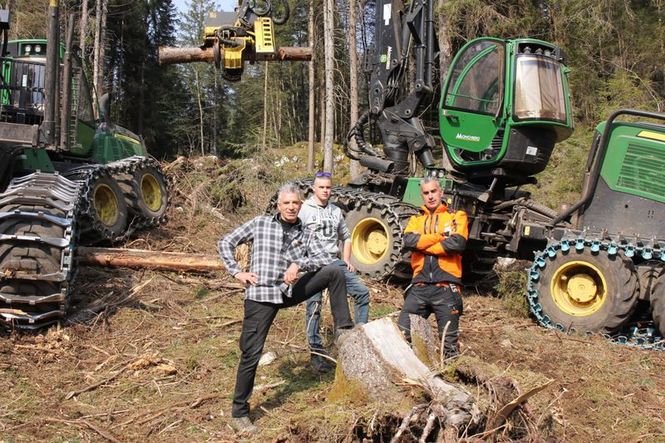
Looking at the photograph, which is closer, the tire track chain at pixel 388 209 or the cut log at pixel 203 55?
the tire track chain at pixel 388 209

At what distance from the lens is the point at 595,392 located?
549cm

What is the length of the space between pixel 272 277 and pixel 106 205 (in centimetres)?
632

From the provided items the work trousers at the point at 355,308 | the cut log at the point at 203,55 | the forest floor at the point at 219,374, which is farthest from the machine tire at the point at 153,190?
the work trousers at the point at 355,308

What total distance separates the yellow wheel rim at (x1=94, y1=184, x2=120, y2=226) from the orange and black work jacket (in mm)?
6133

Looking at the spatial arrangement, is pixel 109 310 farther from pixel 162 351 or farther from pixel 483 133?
pixel 483 133

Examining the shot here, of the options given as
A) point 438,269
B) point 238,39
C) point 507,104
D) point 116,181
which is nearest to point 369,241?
point 507,104

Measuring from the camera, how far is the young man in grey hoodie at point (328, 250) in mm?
5934

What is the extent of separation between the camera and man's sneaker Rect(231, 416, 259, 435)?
4559 mm

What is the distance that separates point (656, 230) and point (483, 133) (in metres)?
2.45

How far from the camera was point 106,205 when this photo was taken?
33.9 feet

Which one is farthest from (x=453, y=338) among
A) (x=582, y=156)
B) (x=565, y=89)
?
(x=582, y=156)

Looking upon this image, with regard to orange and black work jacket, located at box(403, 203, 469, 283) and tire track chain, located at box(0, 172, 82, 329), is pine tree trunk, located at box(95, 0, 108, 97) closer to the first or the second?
tire track chain, located at box(0, 172, 82, 329)

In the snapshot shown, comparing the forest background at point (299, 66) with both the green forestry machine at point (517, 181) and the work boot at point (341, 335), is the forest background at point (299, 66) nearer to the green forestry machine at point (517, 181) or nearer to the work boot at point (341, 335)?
the green forestry machine at point (517, 181)

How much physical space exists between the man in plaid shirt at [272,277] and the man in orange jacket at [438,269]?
698 millimetres
